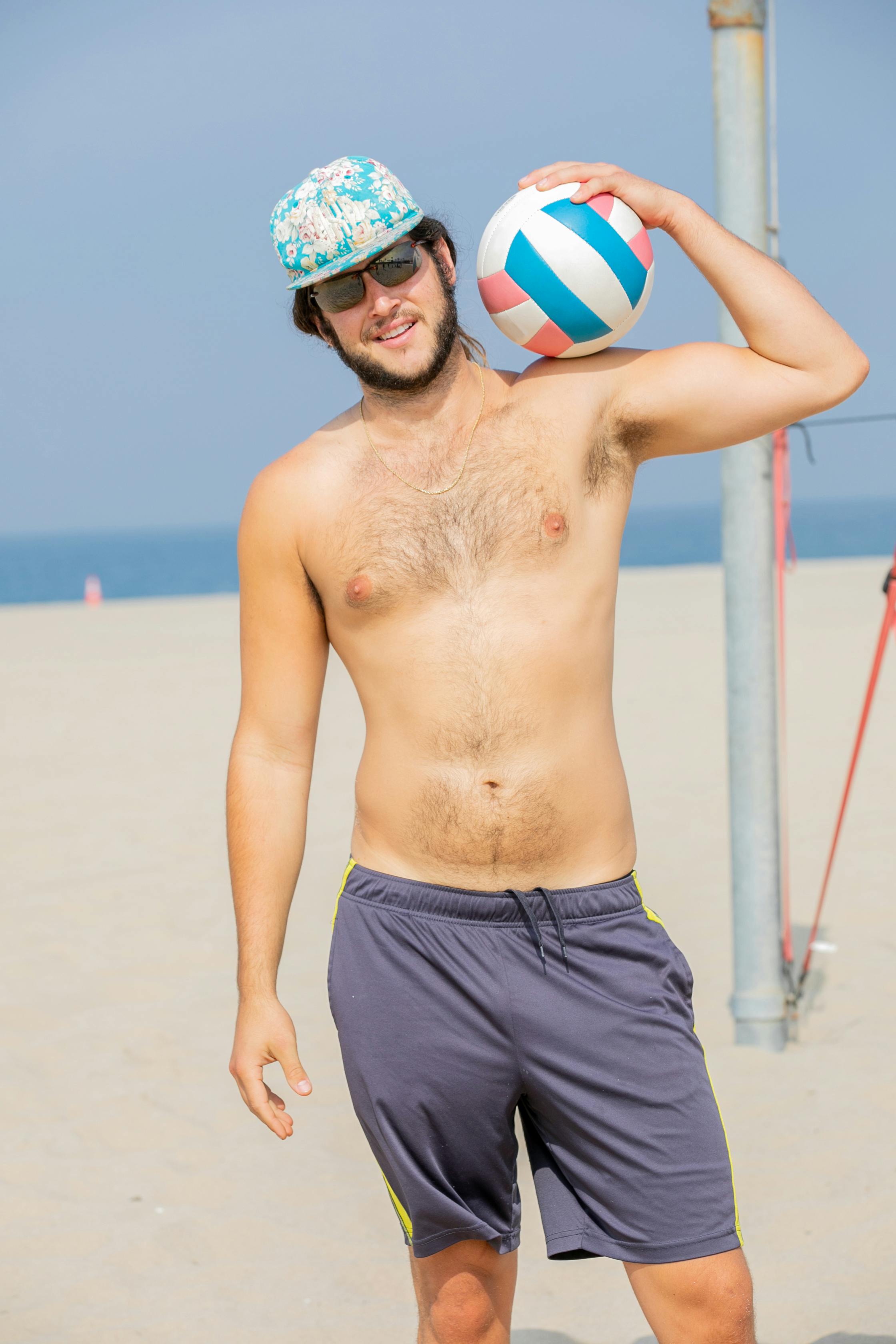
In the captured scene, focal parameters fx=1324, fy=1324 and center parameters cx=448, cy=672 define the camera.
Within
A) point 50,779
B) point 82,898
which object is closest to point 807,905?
point 82,898

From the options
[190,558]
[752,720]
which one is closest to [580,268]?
[752,720]

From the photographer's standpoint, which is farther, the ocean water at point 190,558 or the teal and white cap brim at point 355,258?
the ocean water at point 190,558

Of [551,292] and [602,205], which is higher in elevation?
[602,205]

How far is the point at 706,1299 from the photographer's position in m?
2.30

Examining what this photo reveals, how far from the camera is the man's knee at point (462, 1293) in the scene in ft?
8.14

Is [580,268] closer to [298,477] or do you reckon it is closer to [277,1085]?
[298,477]

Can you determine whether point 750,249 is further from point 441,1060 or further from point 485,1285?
point 485,1285

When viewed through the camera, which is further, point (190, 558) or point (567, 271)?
point (190, 558)

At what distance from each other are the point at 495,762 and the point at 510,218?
105 cm

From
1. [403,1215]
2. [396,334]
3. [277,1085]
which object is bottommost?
[277,1085]

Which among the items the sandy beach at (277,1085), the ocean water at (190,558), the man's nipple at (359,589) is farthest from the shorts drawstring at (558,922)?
the ocean water at (190,558)

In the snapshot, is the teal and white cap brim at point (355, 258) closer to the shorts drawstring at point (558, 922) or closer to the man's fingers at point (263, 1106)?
the shorts drawstring at point (558, 922)

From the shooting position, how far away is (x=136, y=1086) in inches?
194

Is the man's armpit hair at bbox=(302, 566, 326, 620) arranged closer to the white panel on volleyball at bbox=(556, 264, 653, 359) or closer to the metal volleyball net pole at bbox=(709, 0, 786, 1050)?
the white panel on volleyball at bbox=(556, 264, 653, 359)
